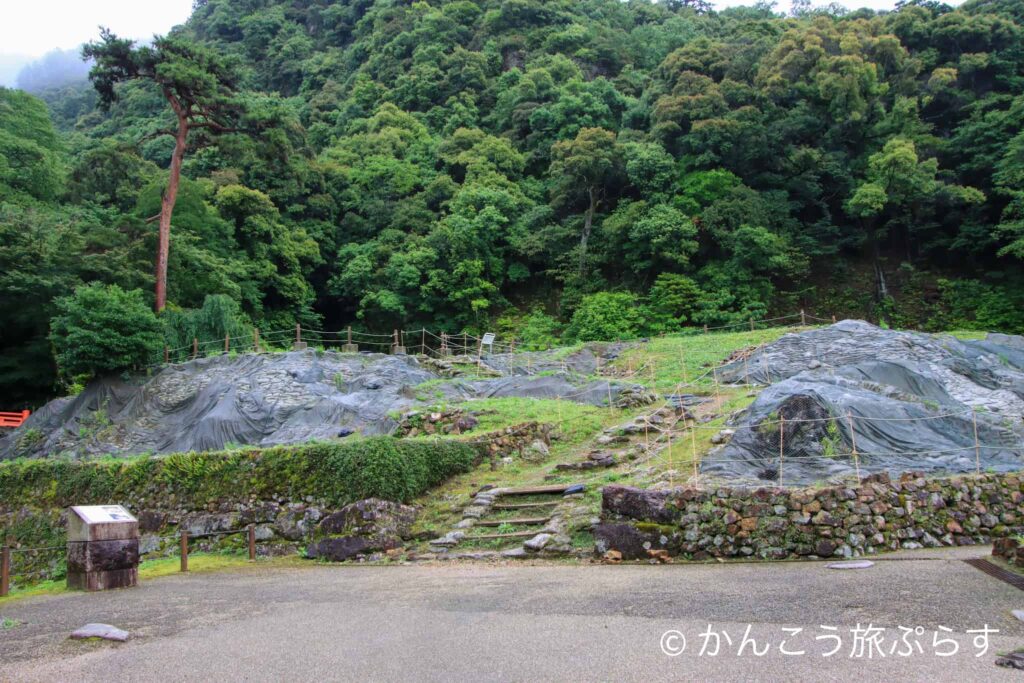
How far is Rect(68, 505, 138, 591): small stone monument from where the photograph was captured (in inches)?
318

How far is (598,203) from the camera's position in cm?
3334

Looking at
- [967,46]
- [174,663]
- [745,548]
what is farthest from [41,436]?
[967,46]

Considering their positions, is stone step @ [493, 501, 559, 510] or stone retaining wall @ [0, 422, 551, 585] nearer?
stone step @ [493, 501, 559, 510]

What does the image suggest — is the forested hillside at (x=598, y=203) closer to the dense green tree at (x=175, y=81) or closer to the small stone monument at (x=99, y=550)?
the dense green tree at (x=175, y=81)

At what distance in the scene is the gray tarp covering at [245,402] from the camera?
1647cm

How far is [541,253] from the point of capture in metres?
32.8

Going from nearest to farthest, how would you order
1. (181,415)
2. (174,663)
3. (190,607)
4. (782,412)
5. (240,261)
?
(174,663) → (190,607) → (782,412) → (181,415) → (240,261)

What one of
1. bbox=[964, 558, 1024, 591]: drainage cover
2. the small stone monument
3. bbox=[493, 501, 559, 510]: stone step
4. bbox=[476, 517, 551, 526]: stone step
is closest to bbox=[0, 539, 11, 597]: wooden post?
the small stone monument

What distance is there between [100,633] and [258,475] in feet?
19.5

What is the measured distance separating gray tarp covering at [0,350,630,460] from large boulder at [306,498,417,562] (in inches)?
188

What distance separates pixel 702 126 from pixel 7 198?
28.8 metres

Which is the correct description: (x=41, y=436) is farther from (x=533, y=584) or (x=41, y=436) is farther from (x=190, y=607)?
(x=533, y=584)

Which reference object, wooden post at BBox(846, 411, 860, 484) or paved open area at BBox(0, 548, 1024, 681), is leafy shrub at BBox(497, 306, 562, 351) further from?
paved open area at BBox(0, 548, 1024, 681)

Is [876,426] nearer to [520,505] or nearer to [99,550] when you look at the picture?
[520,505]
